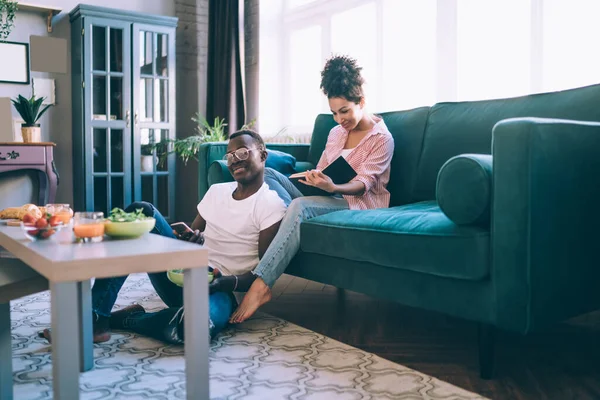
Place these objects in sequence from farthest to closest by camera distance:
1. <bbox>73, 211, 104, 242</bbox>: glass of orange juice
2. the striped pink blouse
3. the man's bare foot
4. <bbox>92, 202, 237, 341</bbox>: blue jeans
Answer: the striped pink blouse
the man's bare foot
<bbox>92, 202, 237, 341</bbox>: blue jeans
<bbox>73, 211, 104, 242</bbox>: glass of orange juice

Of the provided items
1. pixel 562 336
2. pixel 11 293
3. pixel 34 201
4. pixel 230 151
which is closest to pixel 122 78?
pixel 34 201

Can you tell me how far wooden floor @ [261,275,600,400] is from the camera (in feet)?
5.01

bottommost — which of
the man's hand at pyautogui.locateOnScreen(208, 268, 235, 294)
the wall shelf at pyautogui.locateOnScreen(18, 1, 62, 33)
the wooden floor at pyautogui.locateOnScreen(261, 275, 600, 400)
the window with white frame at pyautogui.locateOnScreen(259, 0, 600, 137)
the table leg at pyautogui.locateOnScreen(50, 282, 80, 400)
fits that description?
the wooden floor at pyautogui.locateOnScreen(261, 275, 600, 400)

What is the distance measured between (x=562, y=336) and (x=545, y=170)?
837mm

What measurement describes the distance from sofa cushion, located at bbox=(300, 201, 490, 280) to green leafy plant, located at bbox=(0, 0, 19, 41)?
127 inches

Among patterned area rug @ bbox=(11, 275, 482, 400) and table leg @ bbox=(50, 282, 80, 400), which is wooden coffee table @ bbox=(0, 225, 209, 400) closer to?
table leg @ bbox=(50, 282, 80, 400)

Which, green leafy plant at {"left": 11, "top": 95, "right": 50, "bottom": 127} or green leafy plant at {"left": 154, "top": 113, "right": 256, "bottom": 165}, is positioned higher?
green leafy plant at {"left": 11, "top": 95, "right": 50, "bottom": 127}

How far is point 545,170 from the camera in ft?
4.65

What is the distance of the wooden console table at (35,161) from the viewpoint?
3588 millimetres

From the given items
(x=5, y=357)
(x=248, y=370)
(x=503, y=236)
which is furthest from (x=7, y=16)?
(x=503, y=236)

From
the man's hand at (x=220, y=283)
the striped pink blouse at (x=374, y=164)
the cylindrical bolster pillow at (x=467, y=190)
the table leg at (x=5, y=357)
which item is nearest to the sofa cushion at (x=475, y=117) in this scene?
the striped pink blouse at (x=374, y=164)

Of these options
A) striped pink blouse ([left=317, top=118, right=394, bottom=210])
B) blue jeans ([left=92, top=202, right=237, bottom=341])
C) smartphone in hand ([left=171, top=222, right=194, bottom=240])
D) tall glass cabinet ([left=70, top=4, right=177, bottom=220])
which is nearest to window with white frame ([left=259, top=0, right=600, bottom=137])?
striped pink blouse ([left=317, top=118, right=394, bottom=210])

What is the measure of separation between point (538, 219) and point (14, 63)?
399 cm

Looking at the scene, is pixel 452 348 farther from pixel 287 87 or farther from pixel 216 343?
pixel 287 87
